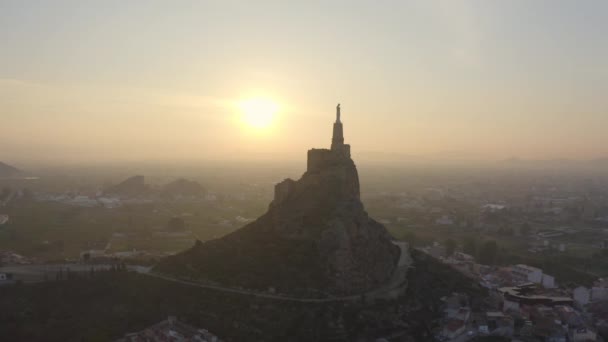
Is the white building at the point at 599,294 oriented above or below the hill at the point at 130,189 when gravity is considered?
below

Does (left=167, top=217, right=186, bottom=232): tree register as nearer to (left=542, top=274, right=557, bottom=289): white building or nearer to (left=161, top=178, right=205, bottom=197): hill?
(left=161, top=178, right=205, bottom=197): hill

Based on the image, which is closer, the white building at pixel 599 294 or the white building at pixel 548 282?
the white building at pixel 599 294

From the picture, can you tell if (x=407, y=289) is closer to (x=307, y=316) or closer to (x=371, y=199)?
(x=307, y=316)

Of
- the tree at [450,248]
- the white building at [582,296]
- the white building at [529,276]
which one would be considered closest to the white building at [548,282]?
the white building at [529,276]

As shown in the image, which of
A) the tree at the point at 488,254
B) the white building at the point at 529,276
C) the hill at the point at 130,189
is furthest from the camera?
the hill at the point at 130,189

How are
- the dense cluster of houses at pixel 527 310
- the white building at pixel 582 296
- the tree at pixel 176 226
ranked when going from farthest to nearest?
1. the tree at pixel 176 226
2. the white building at pixel 582 296
3. the dense cluster of houses at pixel 527 310

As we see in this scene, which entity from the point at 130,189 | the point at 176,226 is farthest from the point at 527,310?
the point at 130,189

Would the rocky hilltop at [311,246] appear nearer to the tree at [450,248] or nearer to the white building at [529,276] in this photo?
the white building at [529,276]

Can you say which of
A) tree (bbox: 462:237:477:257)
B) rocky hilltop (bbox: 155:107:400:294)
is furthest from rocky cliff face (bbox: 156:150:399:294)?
tree (bbox: 462:237:477:257)

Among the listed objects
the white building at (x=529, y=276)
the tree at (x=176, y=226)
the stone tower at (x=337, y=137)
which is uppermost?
the stone tower at (x=337, y=137)

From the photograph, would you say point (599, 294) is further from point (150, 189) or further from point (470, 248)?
point (150, 189)
